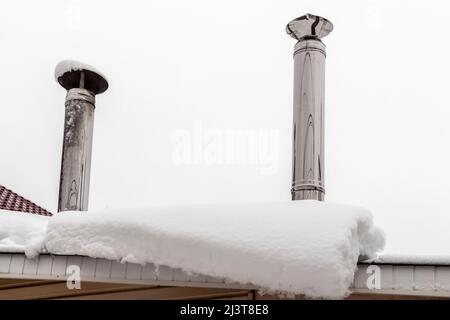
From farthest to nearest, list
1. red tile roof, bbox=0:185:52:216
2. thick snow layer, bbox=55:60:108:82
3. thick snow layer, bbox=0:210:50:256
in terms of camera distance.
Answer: red tile roof, bbox=0:185:52:216 → thick snow layer, bbox=55:60:108:82 → thick snow layer, bbox=0:210:50:256

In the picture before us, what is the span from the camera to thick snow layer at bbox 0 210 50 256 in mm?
3633

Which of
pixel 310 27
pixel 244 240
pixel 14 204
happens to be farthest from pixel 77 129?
pixel 244 240

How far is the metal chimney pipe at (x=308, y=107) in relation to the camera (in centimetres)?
444

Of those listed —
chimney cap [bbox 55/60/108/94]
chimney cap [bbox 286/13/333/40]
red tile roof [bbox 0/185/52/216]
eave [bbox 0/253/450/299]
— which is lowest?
eave [bbox 0/253/450/299]

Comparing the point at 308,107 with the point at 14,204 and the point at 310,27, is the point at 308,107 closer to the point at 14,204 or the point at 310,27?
the point at 310,27

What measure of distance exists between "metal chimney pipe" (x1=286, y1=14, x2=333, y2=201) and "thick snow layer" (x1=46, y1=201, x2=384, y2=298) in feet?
3.03

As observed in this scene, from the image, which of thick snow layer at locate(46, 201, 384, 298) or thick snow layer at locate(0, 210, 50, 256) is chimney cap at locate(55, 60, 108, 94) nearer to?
thick snow layer at locate(0, 210, 50, 256)

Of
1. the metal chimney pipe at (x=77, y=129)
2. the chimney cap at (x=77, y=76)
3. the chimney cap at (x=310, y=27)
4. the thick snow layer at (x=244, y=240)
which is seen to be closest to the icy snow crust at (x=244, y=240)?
the thick snow layer at (x=244, y=240)

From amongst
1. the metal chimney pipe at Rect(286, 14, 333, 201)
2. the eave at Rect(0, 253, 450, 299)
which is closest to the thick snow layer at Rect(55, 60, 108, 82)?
the metal chimney pipe at Rect(286, 14, 333, 201)

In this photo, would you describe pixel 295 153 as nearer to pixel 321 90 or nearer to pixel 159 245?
pixel 321 90

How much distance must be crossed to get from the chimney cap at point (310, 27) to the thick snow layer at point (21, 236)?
8.46 ft

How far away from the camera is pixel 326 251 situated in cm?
299
